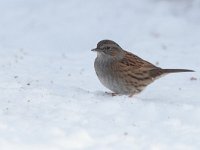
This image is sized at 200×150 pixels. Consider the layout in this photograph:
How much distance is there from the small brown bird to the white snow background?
0.78 ft

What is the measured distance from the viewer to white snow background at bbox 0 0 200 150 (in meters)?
7.79

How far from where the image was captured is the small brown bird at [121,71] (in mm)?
10016

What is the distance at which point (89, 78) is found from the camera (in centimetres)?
1248

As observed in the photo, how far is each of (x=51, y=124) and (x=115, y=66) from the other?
2.24 metres

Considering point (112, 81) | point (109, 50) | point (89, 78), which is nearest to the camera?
point (112, 81)

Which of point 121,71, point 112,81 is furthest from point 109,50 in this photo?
point 112,81

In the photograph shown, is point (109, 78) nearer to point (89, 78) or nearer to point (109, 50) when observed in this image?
point (109, 50)

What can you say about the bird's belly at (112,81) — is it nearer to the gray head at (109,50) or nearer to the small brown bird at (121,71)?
the small brown bird at (121,71)

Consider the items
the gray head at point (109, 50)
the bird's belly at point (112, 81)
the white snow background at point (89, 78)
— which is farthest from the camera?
the gray head at point (109, 50)

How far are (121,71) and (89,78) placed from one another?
2.48m

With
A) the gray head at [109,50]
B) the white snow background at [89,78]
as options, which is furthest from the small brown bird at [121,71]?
the white snow background at [89,78]

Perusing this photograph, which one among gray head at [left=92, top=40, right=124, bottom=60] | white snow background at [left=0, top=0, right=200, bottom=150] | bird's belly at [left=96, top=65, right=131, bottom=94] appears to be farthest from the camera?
gray head at [left=92, top=40, right=124, bottom=60]

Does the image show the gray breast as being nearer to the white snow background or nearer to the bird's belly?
the bird's belly

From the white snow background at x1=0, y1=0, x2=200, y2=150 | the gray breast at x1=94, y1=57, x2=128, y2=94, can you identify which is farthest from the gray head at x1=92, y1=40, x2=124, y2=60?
the white snow background at x1=0, y1=0, x2=200, y2=150
